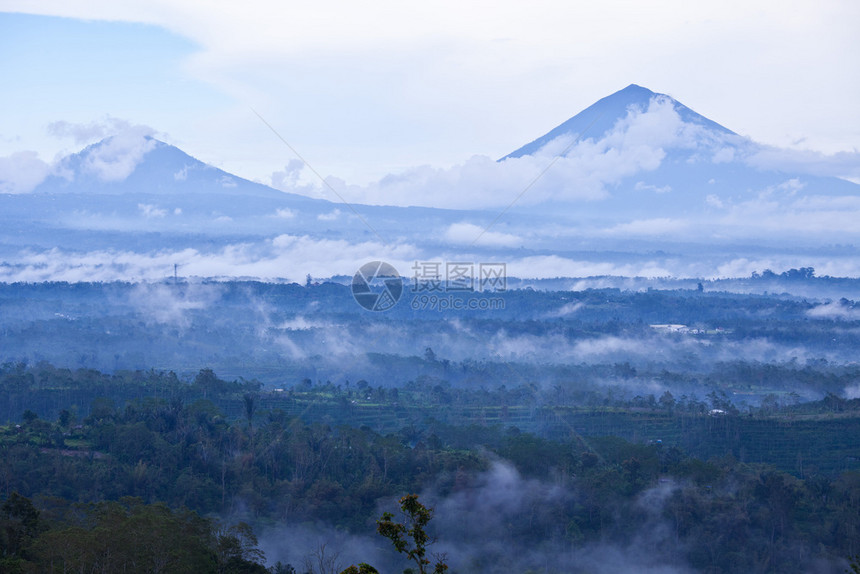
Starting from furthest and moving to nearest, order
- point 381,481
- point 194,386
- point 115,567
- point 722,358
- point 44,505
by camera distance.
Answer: point 722,358
point 194,386
point 381,481
point 44,505
point 115,567

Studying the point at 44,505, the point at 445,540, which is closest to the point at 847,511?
the point at 445,540

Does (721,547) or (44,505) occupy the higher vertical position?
(44,505)

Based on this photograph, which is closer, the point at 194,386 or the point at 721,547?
the point at 721,547

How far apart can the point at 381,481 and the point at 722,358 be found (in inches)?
2659

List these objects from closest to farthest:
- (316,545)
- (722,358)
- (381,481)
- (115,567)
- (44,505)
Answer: (115,567)
(44,505)
(316,545)
(381,481)
(722,358)

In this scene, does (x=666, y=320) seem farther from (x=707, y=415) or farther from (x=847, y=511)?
(x=847, y=511)

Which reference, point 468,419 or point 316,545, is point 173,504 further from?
point 468,419

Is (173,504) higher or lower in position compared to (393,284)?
lower

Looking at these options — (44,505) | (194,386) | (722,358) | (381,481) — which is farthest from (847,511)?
(722,358)

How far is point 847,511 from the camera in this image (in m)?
38.1

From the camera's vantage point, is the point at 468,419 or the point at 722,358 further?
the point at 722,358

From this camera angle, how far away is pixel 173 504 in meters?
38.0

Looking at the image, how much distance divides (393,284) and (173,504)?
87723 millimetres

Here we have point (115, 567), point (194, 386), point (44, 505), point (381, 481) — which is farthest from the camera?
point (194, 386)
